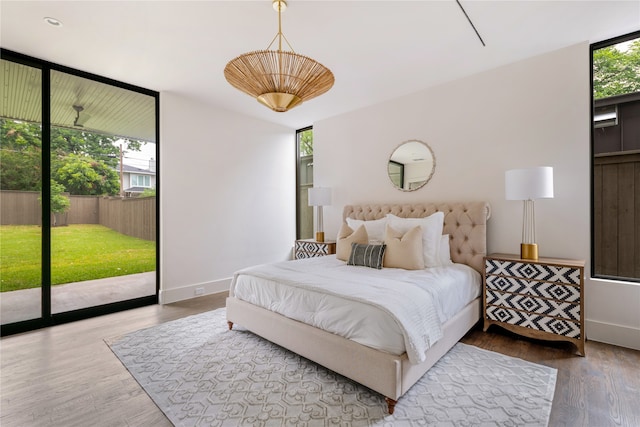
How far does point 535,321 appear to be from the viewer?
2643 mm

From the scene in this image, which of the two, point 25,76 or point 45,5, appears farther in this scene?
point 25,76

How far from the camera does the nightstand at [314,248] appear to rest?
14.4 ft

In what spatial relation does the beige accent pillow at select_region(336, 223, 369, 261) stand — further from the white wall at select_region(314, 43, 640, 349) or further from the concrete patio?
the concrete patio

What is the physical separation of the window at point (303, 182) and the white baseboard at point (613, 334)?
400 centimetres

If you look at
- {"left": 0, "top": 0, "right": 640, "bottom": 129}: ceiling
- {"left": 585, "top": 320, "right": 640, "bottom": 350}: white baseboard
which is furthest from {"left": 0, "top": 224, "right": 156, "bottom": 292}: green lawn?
{"left": 585, "top": 320, "right": 640, "bottom": 350}: white baseboard

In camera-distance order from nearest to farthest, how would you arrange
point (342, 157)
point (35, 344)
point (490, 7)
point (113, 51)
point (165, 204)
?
1. point (490, 7)
2. point (35, 344)
3. point (113, 51)
4. point (165, 204)
5. point (342, 157)

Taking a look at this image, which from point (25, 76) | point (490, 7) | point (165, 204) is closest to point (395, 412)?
point (490, 7)

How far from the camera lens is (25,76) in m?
3.08

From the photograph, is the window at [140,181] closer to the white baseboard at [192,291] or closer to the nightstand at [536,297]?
the white baseboard at [192,291]

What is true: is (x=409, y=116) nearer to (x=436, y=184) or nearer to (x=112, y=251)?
(x=436, y=184)

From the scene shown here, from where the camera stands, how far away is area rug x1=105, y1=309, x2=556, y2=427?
1.73 m

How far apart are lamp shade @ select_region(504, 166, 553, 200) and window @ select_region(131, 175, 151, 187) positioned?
4.32 m

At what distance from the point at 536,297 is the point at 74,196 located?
4882 mm

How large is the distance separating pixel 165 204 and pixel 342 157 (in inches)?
107
